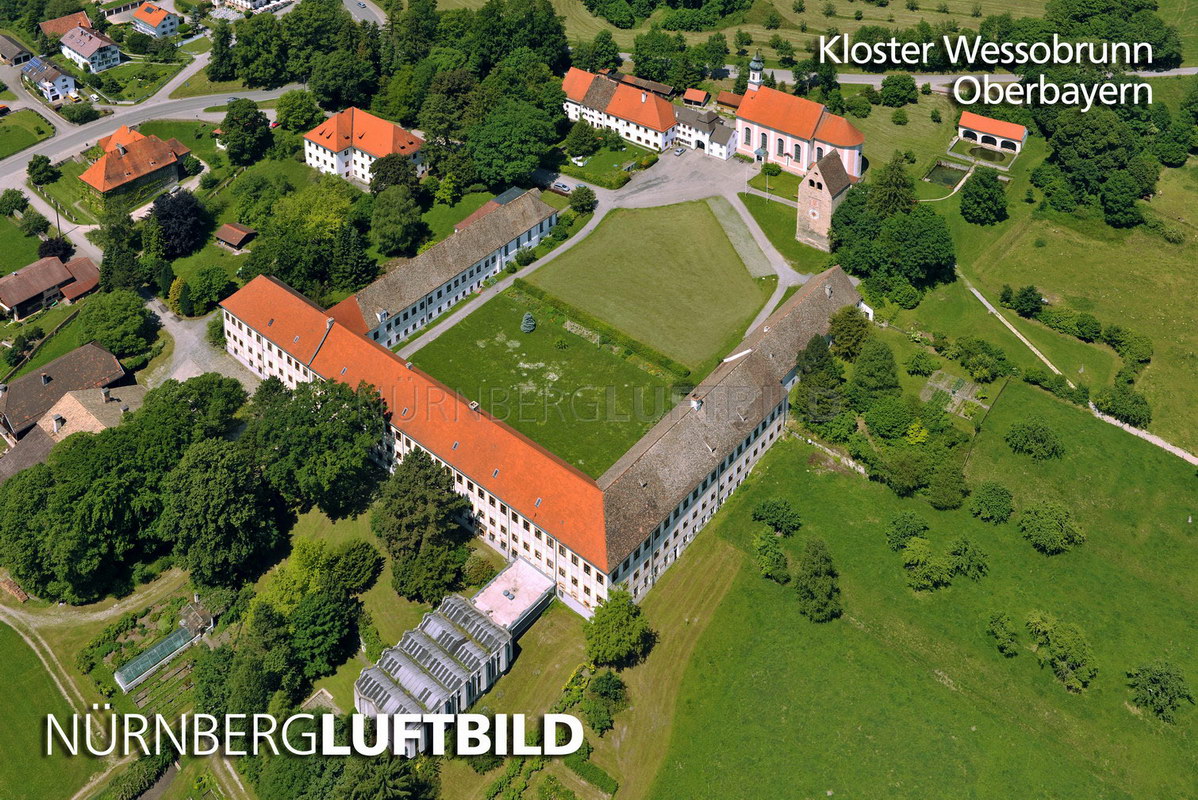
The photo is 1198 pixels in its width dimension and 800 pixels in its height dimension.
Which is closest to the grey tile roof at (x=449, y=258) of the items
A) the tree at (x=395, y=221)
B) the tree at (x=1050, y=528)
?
the tree at (x=395, y=221)

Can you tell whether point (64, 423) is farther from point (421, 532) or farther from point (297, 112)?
point (297, 112)

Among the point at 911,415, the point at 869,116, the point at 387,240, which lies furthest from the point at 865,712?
the point at 869,116

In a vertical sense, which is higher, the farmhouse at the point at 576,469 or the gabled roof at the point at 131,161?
the farmhouse at the point at 576,469

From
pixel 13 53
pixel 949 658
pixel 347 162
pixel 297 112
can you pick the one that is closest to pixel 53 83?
pixel 13 53

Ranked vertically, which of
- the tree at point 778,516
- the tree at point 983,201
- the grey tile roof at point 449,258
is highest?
the tree at point 983,201

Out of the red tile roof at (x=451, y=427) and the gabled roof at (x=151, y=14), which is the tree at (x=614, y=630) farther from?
the gabled roof at (x=151, y=14)

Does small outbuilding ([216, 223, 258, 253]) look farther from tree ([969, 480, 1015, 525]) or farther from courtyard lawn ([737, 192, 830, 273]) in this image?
tree ([969, 480, 1015, 525])

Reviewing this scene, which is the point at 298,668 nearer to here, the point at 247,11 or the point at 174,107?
the point at 174,107
